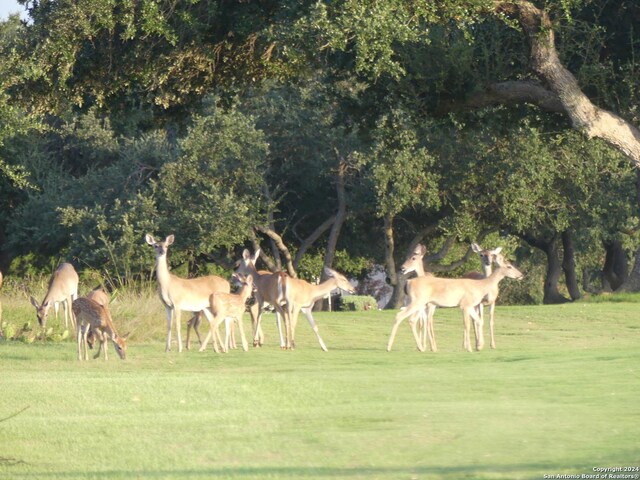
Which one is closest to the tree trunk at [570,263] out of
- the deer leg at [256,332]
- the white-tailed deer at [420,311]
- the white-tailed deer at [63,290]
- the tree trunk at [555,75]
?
the white-tailed deer at [420,311]

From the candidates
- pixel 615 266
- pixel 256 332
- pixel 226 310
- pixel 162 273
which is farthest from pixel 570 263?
pixel 226 310

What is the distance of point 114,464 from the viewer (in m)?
8.41

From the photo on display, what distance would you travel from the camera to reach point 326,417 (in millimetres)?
10227

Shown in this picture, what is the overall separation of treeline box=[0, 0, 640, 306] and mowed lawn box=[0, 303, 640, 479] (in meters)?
3.81

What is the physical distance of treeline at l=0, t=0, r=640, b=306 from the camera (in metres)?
18.0

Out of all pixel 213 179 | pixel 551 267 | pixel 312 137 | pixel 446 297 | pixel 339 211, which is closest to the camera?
pixel 446 297

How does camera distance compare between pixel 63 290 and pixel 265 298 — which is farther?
pixel 63 290

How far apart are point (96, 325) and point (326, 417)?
347 inches

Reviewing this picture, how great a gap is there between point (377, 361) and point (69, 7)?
21.1ft

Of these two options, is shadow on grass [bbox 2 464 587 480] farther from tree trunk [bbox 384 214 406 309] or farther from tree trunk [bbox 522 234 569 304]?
tree trunk [bbox 522 234 569 304]

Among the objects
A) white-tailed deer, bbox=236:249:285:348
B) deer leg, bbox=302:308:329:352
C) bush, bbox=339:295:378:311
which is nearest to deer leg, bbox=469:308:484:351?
deer leg, bbox=302:308:329:352

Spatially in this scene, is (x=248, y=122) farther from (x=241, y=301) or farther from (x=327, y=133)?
(x=241, y=301)

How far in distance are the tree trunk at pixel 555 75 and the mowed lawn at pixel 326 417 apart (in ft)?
11.7

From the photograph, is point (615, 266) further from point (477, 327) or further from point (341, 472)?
point (341, 472)
